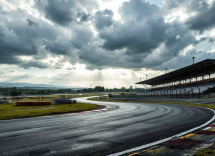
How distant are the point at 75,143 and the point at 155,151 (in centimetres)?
256

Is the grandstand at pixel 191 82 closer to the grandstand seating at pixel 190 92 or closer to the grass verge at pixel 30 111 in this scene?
the grandstand seating at pixel 190 92

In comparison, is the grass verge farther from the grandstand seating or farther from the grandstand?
the grandstand

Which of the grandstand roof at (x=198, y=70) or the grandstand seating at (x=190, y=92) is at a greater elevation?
the grandstand roof at (x=198, y=70)

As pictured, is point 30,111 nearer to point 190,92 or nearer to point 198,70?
point 190,92

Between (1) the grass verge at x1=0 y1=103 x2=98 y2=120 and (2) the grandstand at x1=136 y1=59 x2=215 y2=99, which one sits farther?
(2) the grandstand at x1=136 y1=59 x2=215 y2=99

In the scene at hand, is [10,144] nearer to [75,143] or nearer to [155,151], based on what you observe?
[75,143]

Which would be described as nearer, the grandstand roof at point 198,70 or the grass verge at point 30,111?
the grass verge at point 30,111

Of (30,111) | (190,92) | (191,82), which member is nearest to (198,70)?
(191,82)

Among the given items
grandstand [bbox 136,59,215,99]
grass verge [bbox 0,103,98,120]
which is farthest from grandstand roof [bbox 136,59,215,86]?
grass verge [bbox 0,103,98,120]

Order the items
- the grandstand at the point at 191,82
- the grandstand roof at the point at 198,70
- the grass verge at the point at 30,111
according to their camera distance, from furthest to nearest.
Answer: the grandstand roof at the point at 198,70, the grandstand at the point at 191,82, the grass verge at the point at 30,111

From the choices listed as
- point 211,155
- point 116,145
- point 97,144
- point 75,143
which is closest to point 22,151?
point 75,143

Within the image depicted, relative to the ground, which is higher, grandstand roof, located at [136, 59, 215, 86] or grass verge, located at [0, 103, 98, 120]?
grandstand roof, located at [136, 59, 215, 86]

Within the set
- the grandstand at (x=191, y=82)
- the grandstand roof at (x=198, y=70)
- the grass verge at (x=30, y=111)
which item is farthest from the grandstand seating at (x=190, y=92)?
the grass verge at (x=30, y=111)

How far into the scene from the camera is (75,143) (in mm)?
5422
